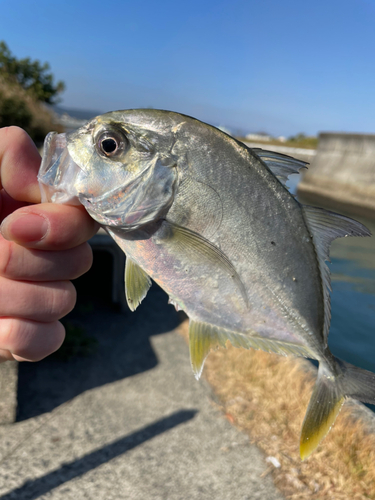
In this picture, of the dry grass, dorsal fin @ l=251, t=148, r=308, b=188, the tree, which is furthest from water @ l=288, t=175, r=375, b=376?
the tree

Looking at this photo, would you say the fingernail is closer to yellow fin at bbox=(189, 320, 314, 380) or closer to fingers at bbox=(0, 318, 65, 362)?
fingers at bbox=(0, 318, 65, 362)

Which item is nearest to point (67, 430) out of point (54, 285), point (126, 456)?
point (126, 456)

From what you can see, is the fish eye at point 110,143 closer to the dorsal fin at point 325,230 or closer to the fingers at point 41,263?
the fingers at point 41,263

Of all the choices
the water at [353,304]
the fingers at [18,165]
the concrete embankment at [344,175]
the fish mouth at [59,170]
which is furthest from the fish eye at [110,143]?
the concrete embankment at [344,175]

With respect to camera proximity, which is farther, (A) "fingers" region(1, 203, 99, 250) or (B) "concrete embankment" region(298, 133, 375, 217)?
(B) "concrete embankment" region(298, 133, 375, 217)

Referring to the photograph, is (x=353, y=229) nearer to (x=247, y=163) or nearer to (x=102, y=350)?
(x=247, y=163)

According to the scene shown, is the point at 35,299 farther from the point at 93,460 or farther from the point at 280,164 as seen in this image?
the point at 93,460

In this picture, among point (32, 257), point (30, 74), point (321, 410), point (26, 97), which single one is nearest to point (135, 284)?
point (32, 257)
